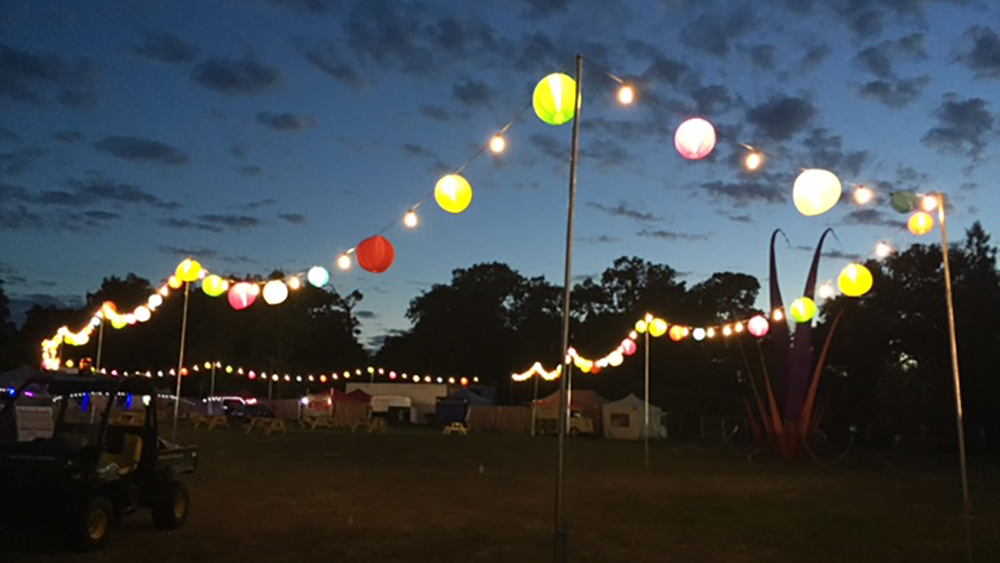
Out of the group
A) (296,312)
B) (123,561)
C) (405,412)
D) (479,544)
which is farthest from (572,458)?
(296,312)

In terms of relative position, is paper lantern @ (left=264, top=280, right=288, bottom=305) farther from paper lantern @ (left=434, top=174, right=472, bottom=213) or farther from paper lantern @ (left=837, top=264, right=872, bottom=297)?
paper lantern @ (left=837, top=264, right=872, bottom=297)

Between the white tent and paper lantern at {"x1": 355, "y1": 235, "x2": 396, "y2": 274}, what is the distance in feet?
99.2

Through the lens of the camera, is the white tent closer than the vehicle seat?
No

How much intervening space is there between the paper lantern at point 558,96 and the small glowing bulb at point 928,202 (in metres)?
5.63

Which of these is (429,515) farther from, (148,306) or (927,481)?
(927,481)

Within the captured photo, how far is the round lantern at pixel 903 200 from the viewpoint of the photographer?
995 cm

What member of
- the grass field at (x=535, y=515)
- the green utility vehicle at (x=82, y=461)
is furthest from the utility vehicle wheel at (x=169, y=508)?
the grass field at (x=535, y=515)

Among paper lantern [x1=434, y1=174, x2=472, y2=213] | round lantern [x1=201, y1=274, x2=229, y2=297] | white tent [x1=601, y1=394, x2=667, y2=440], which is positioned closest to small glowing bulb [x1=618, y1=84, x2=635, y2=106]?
paper lantern [x1=434, y1=174, x2=472, y2=213]

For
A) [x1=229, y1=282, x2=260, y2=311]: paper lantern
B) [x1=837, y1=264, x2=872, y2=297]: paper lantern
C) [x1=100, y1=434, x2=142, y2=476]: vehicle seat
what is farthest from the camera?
[x1=229, y1=282, x2=260, y2=311]: paper lantern

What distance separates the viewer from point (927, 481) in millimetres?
18812

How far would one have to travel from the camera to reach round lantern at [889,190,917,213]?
995 cm

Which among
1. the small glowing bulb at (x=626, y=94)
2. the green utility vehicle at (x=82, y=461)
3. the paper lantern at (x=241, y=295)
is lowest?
the green utility vehicle at (x=82, y=461)

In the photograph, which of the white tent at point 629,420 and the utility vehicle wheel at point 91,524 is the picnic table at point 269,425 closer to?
the white tent at point 629,420

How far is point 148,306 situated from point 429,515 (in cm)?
1182
